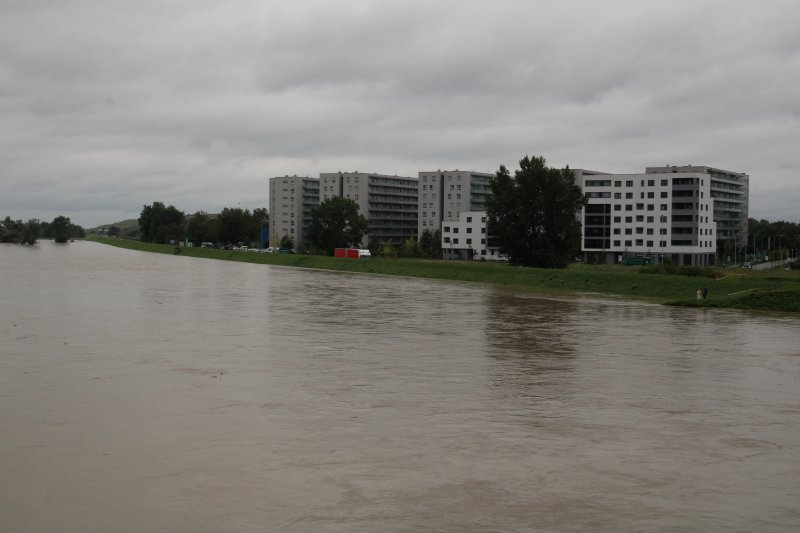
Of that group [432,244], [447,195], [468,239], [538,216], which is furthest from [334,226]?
[538,216]

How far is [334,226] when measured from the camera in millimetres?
136750

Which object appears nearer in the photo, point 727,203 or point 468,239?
point 468,239

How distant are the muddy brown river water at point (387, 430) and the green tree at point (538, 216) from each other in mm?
51975

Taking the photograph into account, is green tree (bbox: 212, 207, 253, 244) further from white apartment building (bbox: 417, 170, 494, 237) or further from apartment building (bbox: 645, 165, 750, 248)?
apartment building (bbox: 645, 165, 750, 248)

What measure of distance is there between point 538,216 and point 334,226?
5891cm

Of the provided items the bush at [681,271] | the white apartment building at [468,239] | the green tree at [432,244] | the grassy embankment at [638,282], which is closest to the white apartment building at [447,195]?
the green tree at [432,244]

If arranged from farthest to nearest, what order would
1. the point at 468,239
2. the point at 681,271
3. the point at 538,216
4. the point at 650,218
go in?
the point at 468,239
the point at 650,218
the point at 538,216
the point at 681,271

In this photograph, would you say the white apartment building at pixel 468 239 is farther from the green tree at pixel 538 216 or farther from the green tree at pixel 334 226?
the green tree at pixel 538 216

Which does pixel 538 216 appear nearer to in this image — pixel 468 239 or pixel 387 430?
pixel 468 239

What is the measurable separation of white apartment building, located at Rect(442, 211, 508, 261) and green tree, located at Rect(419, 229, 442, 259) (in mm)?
1483

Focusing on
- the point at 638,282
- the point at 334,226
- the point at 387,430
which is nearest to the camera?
the point at 387,430

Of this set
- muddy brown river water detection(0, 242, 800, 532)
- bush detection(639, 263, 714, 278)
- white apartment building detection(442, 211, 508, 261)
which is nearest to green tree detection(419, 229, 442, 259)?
white apartment building detection(442, 211, 508, 261)

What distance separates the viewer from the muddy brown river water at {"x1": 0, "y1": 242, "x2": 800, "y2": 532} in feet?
33.8

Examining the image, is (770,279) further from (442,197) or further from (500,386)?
(442,197)
